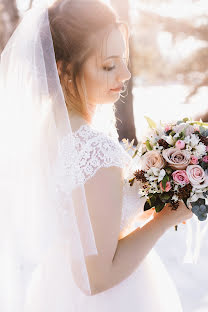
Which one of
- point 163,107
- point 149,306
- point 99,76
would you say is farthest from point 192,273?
point 163,107

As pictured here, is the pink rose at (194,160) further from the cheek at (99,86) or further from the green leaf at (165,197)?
the cheek at (99,86)

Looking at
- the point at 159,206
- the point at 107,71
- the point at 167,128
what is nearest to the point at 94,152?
the point at 107,71

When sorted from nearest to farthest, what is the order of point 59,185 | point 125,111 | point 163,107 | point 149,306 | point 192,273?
point 59,185 → point 149,306 → point 192,273 → point 125,111 → point 163,107

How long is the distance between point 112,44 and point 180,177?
2.00 ft

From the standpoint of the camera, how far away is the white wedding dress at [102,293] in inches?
55.2

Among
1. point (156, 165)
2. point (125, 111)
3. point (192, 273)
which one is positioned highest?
point (156, 165)

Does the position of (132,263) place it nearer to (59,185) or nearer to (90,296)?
(90,296)

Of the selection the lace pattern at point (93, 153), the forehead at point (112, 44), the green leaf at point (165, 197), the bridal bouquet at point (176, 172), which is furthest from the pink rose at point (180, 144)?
the forehead at point (112, 44)

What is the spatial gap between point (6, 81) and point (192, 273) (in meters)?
3.11

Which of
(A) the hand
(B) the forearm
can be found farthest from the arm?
(A) the hand

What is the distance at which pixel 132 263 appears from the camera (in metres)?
1.37

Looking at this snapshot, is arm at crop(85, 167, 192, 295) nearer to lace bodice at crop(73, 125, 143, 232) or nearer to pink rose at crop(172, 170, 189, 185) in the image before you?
lace bodice at crop(73, 125, 143, 232)

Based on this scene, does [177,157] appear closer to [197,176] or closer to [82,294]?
[197,176]

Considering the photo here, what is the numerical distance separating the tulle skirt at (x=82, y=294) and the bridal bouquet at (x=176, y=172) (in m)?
0.31
